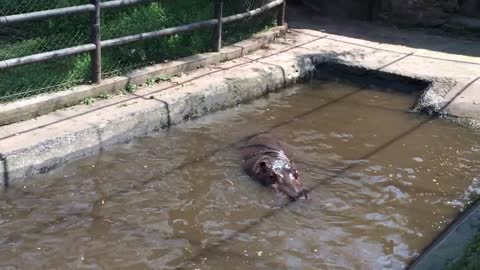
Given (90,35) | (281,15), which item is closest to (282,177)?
(90,35)

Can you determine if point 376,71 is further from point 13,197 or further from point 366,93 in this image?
point 13,197

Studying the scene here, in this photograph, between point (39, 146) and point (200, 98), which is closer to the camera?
point (39, 146)

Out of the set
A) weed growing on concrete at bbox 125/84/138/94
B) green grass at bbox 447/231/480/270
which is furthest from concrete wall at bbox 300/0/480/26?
green grass at bbox 447/231/480/270

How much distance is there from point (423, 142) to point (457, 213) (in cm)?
161

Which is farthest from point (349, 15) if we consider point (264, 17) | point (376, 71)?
point (376, 71)

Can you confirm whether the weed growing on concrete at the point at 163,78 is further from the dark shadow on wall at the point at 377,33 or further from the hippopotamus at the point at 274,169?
the dark shadow on wall at the point at 377,33

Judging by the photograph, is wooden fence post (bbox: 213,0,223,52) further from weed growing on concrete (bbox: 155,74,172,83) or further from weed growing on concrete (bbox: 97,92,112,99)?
weed growing on concrete (bbox: 97,92,112,99)

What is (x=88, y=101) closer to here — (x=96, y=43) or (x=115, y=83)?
(x=115, y=83)

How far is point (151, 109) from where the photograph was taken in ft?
21.9

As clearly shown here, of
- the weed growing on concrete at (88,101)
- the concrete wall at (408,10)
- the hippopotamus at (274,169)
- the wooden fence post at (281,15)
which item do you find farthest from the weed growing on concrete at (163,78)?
the concrete wall at (408,10)

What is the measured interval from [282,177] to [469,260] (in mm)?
2182

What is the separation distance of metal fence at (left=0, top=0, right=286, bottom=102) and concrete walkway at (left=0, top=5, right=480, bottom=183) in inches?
17.6

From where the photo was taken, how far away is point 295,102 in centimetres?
802

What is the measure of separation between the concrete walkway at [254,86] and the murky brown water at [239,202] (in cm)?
18
